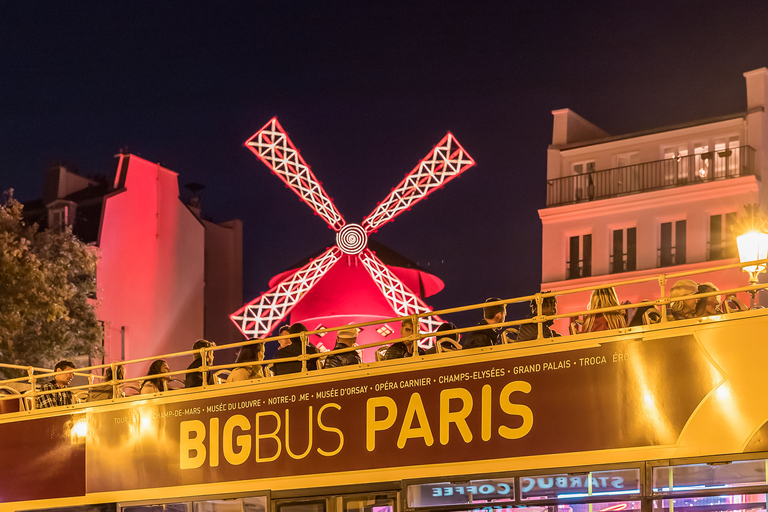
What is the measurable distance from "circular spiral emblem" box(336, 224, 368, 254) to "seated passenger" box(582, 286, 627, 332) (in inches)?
861

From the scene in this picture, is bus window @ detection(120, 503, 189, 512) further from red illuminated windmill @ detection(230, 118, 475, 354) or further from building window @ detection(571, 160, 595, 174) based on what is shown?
building window @ detection(571, 160, 595, 174)

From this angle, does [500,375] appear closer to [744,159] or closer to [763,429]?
[763,429]

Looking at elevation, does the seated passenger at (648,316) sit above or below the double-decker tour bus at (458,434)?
above

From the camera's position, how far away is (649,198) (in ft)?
101

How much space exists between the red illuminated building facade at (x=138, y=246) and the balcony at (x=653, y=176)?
50.8ft

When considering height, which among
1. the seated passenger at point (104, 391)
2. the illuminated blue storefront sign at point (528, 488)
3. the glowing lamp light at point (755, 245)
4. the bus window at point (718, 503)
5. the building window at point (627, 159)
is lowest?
the bus window at point (718, 503)

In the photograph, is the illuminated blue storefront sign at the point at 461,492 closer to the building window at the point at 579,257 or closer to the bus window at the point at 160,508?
the bus window at the point at 160,508

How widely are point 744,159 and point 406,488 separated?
2039 centimetres

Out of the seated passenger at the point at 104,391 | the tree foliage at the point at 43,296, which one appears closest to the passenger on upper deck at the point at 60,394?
the seated passenger at the point at 104,391

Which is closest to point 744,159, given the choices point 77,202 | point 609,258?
point 609,258

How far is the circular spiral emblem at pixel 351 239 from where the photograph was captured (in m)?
32.9

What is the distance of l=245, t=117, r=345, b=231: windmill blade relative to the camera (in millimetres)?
33531

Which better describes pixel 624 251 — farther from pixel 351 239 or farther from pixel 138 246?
pixel 138 246

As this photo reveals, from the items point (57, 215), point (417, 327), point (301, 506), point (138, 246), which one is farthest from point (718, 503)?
point (138, 246)
